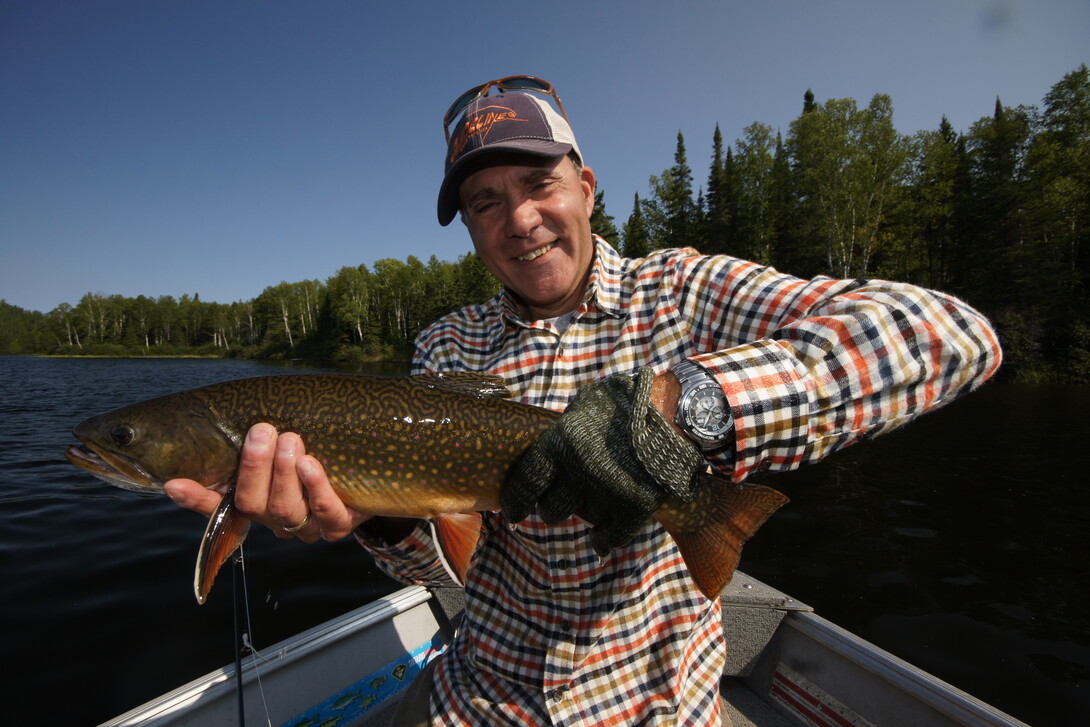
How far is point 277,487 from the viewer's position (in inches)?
85.4

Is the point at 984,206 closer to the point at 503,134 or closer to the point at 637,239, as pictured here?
the point at 637,239

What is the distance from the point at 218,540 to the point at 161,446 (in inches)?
22.5

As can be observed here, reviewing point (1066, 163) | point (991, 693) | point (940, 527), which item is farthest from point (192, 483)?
point (1066, 163)

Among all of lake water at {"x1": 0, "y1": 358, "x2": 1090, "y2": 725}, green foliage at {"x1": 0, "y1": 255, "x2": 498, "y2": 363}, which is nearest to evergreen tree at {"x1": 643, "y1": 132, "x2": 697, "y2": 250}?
green foliage at {"x1": 0, "y1": 255, "x2": 498, "y2": 363}

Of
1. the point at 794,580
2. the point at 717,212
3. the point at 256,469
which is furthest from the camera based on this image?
the point at 717,212

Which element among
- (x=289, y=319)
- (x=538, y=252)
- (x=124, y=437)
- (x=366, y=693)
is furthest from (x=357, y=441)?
(x=289, y=319)

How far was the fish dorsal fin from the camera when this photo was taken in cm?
239

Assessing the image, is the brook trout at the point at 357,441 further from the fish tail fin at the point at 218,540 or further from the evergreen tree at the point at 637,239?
the evergreen tree at the point at 637,239

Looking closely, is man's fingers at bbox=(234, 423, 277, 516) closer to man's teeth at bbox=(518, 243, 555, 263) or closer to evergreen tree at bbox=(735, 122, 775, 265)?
man's teeth at bbox=(518, 243, 555, 263)

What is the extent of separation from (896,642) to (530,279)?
20.4 feet

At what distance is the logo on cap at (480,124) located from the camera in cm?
243

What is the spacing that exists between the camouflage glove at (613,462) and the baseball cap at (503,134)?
1.27 metres

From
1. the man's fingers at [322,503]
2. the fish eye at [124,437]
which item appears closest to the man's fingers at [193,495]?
the fish eye at [124,437]

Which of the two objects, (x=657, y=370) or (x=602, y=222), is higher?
(x=602, y=222)
